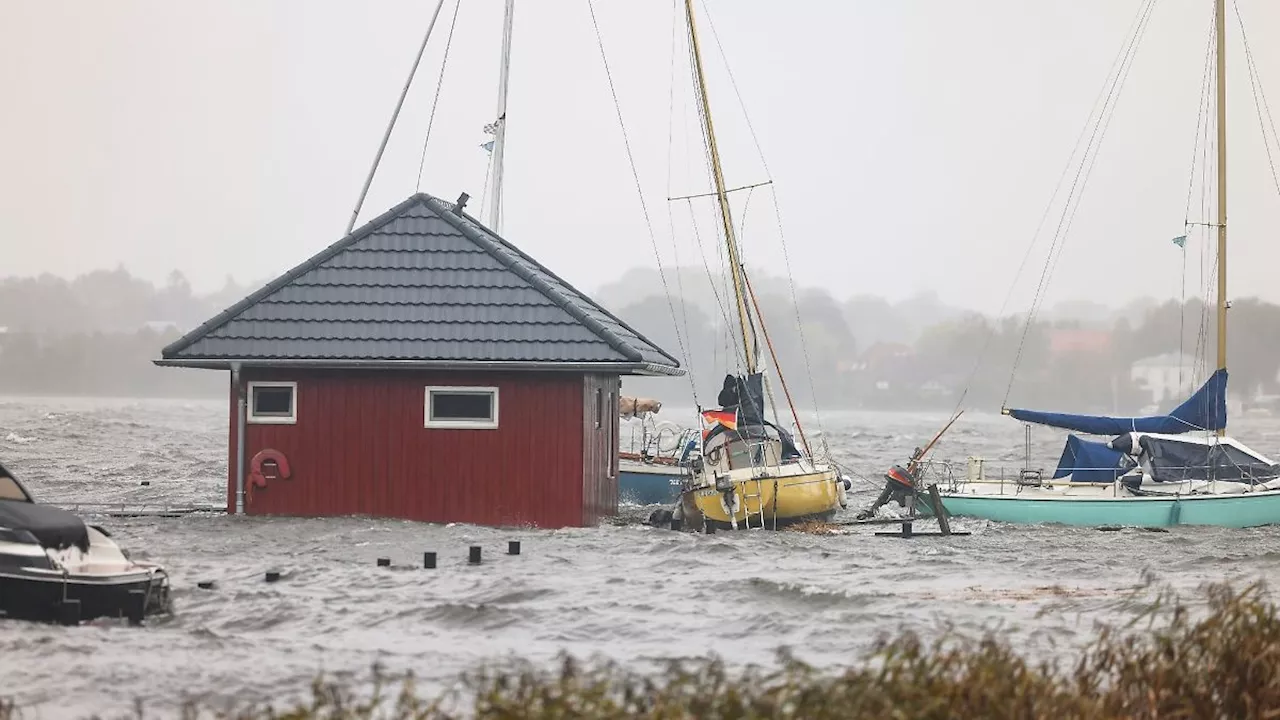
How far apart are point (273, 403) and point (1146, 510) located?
1802 centimetres

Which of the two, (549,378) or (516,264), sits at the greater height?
(516,264)

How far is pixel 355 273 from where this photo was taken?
2706cm

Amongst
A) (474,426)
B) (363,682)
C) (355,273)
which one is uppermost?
(355,273)

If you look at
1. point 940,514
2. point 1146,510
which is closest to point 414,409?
point 940,514

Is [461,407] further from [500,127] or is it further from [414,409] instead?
[500,127]

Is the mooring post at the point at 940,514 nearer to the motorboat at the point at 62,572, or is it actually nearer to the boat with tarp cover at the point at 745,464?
the boat with tarp cover at the point at 745,464

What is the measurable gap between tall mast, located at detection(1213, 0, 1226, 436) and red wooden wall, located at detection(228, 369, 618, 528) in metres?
19.0

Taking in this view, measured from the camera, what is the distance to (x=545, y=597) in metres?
19.6

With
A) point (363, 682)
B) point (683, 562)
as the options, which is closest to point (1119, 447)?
point (683, 562)

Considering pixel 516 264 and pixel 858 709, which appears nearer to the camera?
pixel 858 709

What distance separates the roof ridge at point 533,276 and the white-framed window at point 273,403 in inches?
161

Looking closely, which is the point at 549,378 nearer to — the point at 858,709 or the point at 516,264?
the point at 516,264

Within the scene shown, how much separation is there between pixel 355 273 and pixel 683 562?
755 centimetres

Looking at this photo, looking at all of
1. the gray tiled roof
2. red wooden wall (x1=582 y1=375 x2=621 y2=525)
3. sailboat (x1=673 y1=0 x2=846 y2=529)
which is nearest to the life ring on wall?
the gray tiled roof
